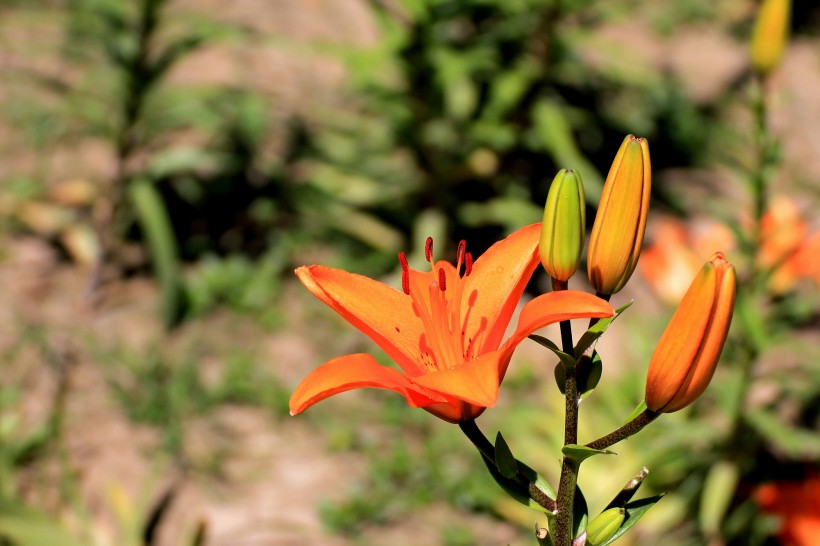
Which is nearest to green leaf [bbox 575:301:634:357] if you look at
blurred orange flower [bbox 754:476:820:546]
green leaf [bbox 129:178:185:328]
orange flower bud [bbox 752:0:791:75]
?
orange flower bud [bbox 752:0:791:75]

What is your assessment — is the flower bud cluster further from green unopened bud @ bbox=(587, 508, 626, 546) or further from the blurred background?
the blurred background

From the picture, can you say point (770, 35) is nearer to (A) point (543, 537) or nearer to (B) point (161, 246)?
(A) point (543, 537)

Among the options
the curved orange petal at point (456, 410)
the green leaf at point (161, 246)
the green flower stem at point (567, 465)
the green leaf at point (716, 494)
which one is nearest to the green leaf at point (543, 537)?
the green flower stem at point (567, 465)

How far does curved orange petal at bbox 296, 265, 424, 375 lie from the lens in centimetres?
93

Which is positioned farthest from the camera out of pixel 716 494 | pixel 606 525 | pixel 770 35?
pixel 716 494

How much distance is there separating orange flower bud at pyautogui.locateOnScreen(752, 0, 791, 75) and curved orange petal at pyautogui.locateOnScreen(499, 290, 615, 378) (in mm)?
1107

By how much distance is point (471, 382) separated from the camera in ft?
2.58

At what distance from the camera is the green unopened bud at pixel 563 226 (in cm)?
84

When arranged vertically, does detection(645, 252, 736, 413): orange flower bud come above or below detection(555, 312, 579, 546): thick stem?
above

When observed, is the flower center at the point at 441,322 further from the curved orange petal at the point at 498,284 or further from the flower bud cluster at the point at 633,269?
the flower bud cluster at the point at 633,269

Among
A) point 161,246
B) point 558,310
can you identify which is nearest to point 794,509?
point 558,310

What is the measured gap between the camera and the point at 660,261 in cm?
308

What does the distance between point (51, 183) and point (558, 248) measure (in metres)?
2.75

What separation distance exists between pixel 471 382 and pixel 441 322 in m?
0.22
